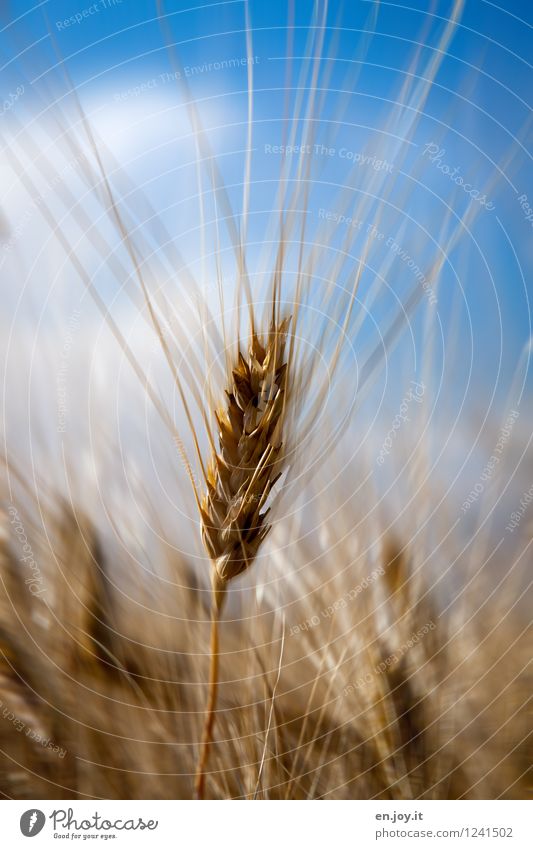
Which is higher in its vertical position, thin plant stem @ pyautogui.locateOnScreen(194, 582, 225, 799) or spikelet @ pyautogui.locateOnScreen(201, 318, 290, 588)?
spikelet @ pyautogui.locateOnScreen(201, 318, 290, 588)

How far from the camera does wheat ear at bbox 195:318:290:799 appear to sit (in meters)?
0.65

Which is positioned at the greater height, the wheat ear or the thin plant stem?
the wheat ear

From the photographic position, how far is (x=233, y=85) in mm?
825

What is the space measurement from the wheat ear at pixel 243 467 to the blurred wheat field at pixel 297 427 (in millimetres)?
60

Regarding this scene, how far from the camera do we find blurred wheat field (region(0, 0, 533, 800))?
734mm

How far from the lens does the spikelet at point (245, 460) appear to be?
653mm

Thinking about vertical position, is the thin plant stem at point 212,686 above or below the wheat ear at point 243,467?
below

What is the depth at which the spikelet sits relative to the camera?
2.14 feet

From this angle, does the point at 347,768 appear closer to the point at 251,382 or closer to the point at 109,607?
the point at 109,607

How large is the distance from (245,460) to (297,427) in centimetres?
Result: 9

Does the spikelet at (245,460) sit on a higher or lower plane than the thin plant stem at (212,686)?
higher

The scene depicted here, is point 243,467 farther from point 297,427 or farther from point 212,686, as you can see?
point 212,686
